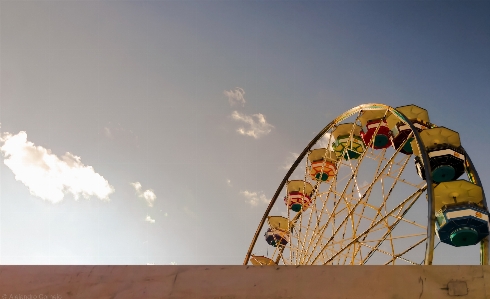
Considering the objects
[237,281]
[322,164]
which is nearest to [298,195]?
[322,164]

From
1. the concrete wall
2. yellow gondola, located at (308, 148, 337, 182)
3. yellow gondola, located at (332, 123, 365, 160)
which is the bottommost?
the concrete wall

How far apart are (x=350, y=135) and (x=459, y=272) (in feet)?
41.7

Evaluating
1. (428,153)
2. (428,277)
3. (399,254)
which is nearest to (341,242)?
(399,254)

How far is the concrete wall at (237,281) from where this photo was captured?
2.59m

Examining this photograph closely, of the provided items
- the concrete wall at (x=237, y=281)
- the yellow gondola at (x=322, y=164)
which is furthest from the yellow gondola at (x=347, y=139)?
the concrete wall at (x=237, y=281)

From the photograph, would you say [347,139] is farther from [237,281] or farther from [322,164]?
[237,281]

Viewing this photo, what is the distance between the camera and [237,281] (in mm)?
2691

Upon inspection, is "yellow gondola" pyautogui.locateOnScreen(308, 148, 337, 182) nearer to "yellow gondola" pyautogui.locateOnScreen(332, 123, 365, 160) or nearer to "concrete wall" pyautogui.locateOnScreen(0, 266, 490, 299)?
"yellow gondola" pyautogui.locateOnScreen(332, 123, 365, 160)

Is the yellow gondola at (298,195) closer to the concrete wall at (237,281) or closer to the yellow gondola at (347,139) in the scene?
the yellow gondola at (347,139)

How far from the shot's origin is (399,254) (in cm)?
1022

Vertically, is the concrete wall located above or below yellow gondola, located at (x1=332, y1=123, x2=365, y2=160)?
below

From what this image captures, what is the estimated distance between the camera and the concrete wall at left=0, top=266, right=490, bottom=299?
2592 millimetres

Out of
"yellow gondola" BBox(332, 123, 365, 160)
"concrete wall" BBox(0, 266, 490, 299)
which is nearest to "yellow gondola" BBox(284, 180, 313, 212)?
"yellow gondola" BBox(332, 123, 365, 160)

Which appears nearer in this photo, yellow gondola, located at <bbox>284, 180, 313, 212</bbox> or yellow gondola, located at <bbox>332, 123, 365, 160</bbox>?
yellow gondola, located at <bbox>332, 123, 365, 160</bbox>
